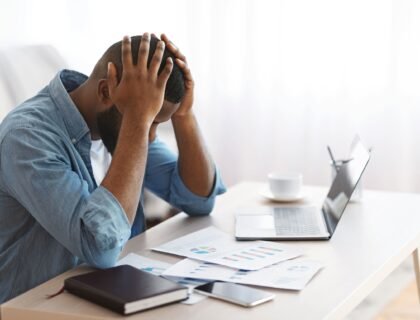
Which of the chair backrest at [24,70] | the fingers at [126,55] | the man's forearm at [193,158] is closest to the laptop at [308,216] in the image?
the man's forearm at [193,158]

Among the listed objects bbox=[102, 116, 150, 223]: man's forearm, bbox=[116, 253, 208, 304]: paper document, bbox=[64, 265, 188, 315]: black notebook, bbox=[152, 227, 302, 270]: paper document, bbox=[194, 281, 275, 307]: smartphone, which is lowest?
bbox=[152, 227, 302, 270]: paper document

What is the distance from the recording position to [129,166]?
1.52 m

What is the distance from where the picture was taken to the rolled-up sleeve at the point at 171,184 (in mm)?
1929

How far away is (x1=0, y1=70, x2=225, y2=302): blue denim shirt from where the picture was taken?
1.43 metres

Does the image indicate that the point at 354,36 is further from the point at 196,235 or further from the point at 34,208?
the point at 34,208

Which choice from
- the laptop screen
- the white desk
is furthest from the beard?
the laptop screen

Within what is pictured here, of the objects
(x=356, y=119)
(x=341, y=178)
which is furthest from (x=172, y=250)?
(x=356, y=119)

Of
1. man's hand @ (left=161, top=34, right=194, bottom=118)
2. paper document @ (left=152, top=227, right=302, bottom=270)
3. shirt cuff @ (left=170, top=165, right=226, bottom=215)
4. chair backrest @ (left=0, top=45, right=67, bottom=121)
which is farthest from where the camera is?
chair backrest @ (left=0, top=45, right=67, bottom=121)

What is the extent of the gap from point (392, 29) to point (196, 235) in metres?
1.63

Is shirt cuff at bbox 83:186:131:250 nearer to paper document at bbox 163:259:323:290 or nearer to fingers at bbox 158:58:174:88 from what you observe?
paper document at bbox 163:259:323:290

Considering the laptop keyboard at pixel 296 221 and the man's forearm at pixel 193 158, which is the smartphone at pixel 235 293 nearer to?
the laptop keyboard at pixel 296 221

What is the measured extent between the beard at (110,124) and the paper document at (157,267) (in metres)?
0.25

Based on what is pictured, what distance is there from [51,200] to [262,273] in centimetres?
42

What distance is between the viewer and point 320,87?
126 inches
